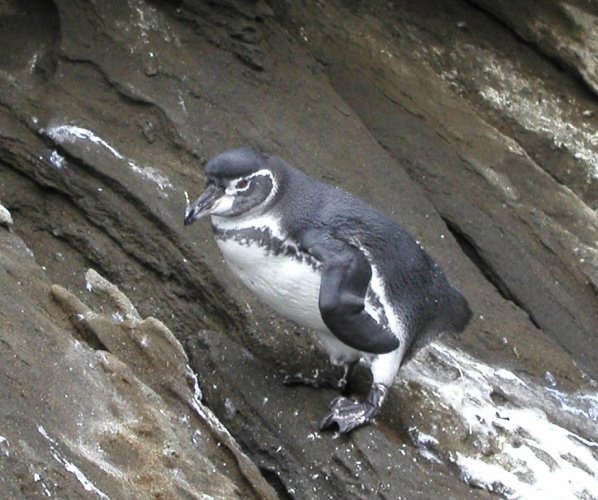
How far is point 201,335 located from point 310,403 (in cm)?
59

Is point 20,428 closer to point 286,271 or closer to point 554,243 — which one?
point 286,271

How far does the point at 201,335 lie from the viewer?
5750mm

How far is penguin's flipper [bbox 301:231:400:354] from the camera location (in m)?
4.90

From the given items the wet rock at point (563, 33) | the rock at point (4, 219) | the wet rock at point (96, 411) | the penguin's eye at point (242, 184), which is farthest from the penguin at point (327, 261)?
the wet rock at point (563, 33)

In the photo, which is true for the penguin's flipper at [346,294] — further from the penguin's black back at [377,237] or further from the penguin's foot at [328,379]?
the penguin's foot at [328,379]

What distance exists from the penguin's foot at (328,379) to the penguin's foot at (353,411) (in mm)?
139

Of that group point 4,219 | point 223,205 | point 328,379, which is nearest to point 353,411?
point 328,379

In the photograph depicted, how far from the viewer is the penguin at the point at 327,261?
5008 millimetres

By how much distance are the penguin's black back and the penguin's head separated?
86 millimetres

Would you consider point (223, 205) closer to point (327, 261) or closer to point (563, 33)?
point (327, 261)

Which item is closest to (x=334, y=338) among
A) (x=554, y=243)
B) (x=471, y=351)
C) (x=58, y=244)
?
(x=471, y=351)

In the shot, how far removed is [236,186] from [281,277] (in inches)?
14.6

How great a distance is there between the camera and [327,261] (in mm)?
4969

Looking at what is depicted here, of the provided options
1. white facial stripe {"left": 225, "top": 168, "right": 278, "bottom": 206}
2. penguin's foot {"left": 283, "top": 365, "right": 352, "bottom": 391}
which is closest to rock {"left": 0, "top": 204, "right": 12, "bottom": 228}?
white facial stripe {"left": 225, "top": 168, "right": 278, "bottom": 206}
